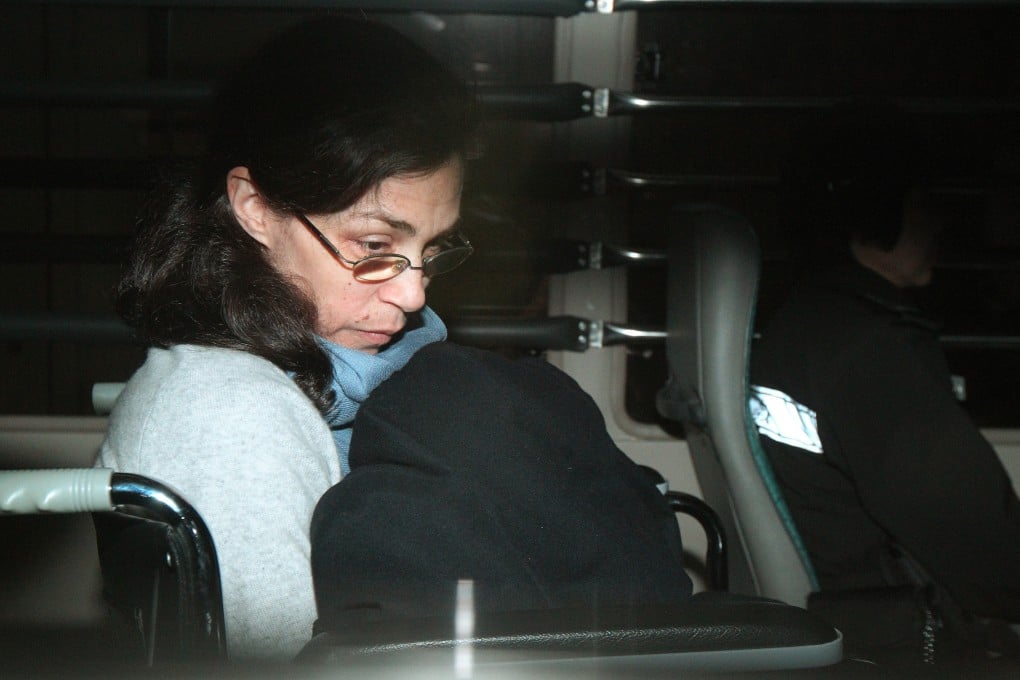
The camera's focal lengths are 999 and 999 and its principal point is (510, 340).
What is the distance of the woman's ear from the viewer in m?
1.11

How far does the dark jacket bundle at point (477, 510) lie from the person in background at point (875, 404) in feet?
2.05

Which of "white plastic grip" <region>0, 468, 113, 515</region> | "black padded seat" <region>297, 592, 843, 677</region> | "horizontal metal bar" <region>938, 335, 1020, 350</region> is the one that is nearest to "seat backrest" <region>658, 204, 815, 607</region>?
"black padded seat" <region>297, 592, 843, 677</region>

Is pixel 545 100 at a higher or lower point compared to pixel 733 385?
higher

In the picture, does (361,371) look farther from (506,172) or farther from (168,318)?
(506,172)

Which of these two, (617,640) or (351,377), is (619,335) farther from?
(617,640)

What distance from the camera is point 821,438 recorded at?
5.52 feet

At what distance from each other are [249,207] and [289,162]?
0.31 ft

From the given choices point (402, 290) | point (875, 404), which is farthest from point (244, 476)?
point (875, 404)

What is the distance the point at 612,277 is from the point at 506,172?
1.05 feet

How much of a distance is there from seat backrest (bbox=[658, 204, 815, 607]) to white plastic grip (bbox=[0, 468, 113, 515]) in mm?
974

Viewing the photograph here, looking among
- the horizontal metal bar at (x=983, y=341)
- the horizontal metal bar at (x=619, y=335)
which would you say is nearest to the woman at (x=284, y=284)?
the horizontal metal bar at (x=619, y=335)

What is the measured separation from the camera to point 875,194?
1.82 m

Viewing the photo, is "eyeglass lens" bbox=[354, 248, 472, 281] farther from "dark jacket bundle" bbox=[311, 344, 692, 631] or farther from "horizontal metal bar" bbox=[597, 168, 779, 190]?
"horizontal metal bar" bbox=[597, 168, 779, 190]

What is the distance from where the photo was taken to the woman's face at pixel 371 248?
1097 mm
